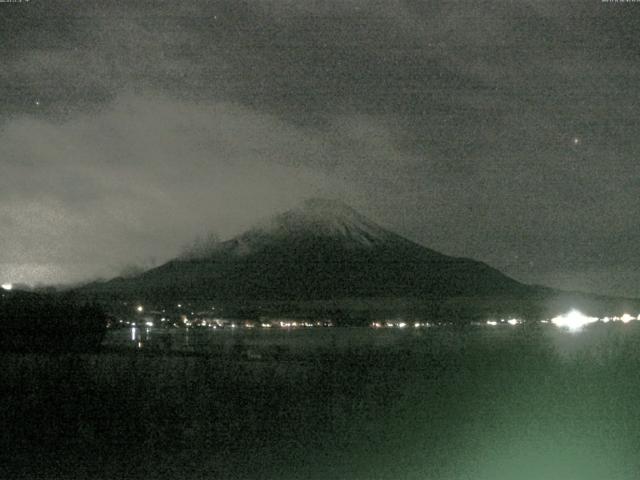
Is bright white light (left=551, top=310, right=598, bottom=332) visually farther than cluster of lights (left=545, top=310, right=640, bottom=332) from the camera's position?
No

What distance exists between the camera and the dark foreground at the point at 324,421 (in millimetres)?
10883

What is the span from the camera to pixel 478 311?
3433 inches

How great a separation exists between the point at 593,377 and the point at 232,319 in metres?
68.7

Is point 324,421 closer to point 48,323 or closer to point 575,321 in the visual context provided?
point 48,323

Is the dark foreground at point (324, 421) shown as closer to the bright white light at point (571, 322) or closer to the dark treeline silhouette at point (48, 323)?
the dark treeline silhouette at point (48, 323)

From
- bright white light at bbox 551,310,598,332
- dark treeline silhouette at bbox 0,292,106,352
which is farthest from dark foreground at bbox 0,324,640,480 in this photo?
bright white light at bbox 551,310,598,332

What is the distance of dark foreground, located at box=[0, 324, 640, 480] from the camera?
10883 millimetres

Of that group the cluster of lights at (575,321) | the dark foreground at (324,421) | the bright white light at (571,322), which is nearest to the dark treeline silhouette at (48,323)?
the dark foreground at (324,421)

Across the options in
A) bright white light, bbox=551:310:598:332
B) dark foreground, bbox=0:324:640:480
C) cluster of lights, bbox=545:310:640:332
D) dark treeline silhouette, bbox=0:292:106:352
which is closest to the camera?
dark foreground, bbox=0:324:640:480

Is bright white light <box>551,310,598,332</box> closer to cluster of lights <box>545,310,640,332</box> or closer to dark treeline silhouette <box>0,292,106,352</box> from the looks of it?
cluster of lights <box>545,310,640,332</box>

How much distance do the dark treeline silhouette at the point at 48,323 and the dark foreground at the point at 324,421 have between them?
755 inches

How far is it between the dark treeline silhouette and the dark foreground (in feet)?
62.9

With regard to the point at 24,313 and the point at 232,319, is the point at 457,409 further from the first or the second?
the point at 232,319

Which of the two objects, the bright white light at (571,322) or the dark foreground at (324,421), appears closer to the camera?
the dark foreground at (324,421)
